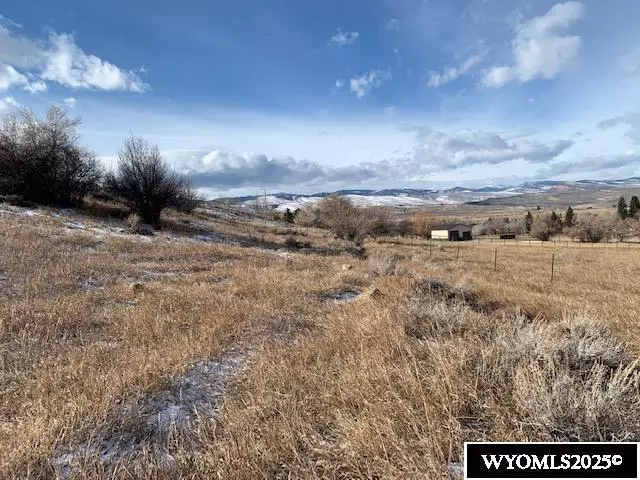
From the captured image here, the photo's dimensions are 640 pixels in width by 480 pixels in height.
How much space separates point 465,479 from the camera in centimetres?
203

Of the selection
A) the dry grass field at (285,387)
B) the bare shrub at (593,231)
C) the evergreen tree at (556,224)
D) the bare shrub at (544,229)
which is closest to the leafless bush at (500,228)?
the evergreen tree at (556,224)

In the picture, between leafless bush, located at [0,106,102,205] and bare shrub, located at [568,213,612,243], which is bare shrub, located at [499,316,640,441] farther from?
bare shrub, located at [568,213,612,243]

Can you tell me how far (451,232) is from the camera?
100000 mm

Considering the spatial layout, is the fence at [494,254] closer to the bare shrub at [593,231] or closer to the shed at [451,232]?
the bare shrub at [593,231]

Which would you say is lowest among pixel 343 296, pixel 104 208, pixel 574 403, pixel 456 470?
pixel 343 296

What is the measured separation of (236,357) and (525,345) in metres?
3.22

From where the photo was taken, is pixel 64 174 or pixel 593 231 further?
pixel 593 231

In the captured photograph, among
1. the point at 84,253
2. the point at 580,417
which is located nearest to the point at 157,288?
the point at 84,253

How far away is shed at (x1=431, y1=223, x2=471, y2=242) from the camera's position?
9825 cm

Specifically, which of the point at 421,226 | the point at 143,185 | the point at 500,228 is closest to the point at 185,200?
the point at 143,185

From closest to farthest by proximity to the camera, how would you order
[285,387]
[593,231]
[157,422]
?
[157,422], [285,387], [593,231]

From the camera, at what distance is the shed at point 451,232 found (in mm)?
98250

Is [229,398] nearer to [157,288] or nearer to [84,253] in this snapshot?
[157,288]

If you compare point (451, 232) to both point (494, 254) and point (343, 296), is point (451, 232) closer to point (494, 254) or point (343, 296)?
point (494, 254)
